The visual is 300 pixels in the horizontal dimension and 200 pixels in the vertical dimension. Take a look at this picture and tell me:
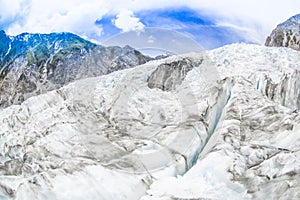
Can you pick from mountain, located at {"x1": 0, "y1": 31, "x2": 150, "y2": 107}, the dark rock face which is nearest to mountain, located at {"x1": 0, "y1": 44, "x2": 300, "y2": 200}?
the dark rock face

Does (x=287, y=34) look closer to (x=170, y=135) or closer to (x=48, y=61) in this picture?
(x=170, y=135)

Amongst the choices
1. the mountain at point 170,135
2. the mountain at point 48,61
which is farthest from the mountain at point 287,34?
the mountain at point 170,135

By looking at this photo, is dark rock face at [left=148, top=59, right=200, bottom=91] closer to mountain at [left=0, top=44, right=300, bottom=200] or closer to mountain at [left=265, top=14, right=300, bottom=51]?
mountain at [left=0, top=44, right=300, bottom=200]

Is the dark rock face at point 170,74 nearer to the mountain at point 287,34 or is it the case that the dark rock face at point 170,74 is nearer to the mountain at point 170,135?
the mountain at point 170,135

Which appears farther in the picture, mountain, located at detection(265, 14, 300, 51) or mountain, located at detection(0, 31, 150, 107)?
mountain, located at detection(0, 31, 150, 107)

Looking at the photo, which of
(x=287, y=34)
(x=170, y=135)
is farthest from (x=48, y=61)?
(x=170, y=135)
